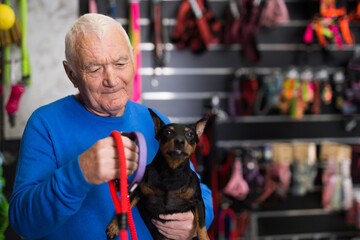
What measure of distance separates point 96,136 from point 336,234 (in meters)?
3.79

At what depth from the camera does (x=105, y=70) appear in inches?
33.4

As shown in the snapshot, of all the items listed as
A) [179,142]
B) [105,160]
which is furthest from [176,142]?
[105,160]

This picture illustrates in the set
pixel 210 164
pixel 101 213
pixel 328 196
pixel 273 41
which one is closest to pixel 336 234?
pixel 328 196

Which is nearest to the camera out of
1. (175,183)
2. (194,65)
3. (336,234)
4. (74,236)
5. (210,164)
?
(175,183)

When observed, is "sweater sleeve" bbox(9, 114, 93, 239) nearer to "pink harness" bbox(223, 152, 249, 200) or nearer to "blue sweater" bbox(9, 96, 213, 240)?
"blue sweater" bbox(9, 96, 213, 240)

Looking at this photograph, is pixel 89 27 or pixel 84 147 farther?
pixel 84 147

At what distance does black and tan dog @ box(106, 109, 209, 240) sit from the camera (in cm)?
79

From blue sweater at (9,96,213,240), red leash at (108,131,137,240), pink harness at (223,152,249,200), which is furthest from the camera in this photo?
pink harness at (223,152,249,200)

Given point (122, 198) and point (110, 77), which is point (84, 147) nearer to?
point (110, 77)

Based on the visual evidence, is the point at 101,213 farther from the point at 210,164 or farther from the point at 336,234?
the point at 336,234

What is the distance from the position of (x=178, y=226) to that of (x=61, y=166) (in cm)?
35

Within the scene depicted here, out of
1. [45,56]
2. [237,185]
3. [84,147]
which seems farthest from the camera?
[237,185]

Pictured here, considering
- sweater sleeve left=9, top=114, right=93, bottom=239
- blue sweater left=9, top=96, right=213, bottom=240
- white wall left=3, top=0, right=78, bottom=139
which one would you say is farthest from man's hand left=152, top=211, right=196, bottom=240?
white wall left=3, top=0, right=78, bottom=139

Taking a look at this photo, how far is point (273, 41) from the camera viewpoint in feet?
12.2
